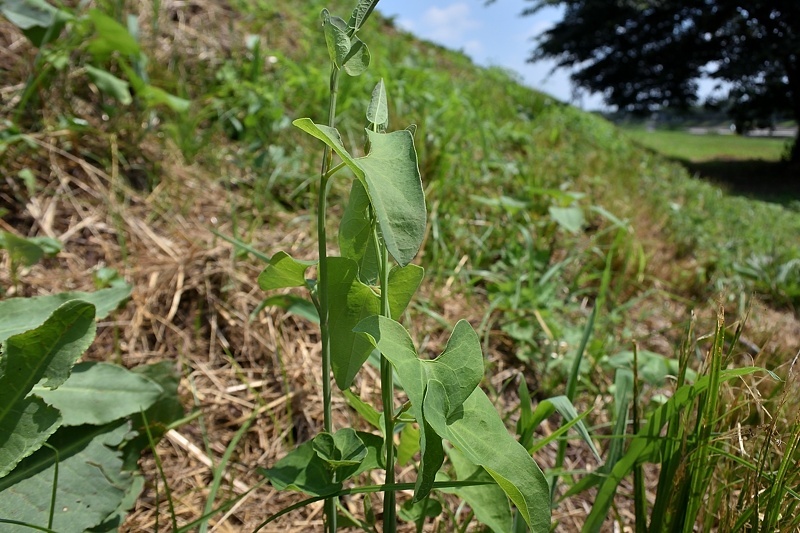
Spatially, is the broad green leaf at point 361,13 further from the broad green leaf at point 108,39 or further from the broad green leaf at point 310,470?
the broad green leaf at point 108,39

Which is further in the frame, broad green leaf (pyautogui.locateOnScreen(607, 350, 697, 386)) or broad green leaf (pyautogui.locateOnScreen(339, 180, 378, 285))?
broad green leaf (pyautogui.locateOnScreen(607, 350, 697, 386))

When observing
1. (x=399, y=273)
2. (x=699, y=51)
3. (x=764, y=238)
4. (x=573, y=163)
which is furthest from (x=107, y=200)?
(x=699, y=51)

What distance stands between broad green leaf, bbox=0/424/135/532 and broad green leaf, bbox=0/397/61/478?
0.33ft

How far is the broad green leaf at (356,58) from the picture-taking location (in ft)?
2.10

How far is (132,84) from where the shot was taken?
2166 millimetres

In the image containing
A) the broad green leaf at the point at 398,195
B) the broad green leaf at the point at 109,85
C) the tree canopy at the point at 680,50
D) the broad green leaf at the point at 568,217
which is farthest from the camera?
the tree canopy at the point at 680,50

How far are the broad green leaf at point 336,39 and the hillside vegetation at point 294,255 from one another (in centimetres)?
53

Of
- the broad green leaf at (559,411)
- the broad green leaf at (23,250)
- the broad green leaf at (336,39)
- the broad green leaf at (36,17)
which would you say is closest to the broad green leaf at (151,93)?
the broad green leaf at (36,17)

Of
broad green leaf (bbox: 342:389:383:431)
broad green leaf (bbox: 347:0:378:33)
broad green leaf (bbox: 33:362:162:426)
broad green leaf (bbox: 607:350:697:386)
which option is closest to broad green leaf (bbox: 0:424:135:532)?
broad green leaf (bbox: 33:362:162:426)

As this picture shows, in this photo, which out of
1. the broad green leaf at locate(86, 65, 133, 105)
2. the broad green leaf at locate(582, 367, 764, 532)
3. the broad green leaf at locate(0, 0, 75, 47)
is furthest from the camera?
the broad green leaf at locate(86, 65, 133, 105)

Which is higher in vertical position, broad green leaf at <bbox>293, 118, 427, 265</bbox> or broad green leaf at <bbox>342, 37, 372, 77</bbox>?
broad green leaf at <bbox>342, 37, 372, 77</bbox>

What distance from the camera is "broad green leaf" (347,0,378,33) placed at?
2.06 ft

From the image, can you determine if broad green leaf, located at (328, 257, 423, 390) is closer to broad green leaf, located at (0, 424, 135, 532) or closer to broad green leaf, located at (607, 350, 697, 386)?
broad green leaf, located at (0, 424, 135, 532)

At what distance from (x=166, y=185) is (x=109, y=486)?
1.35 m
